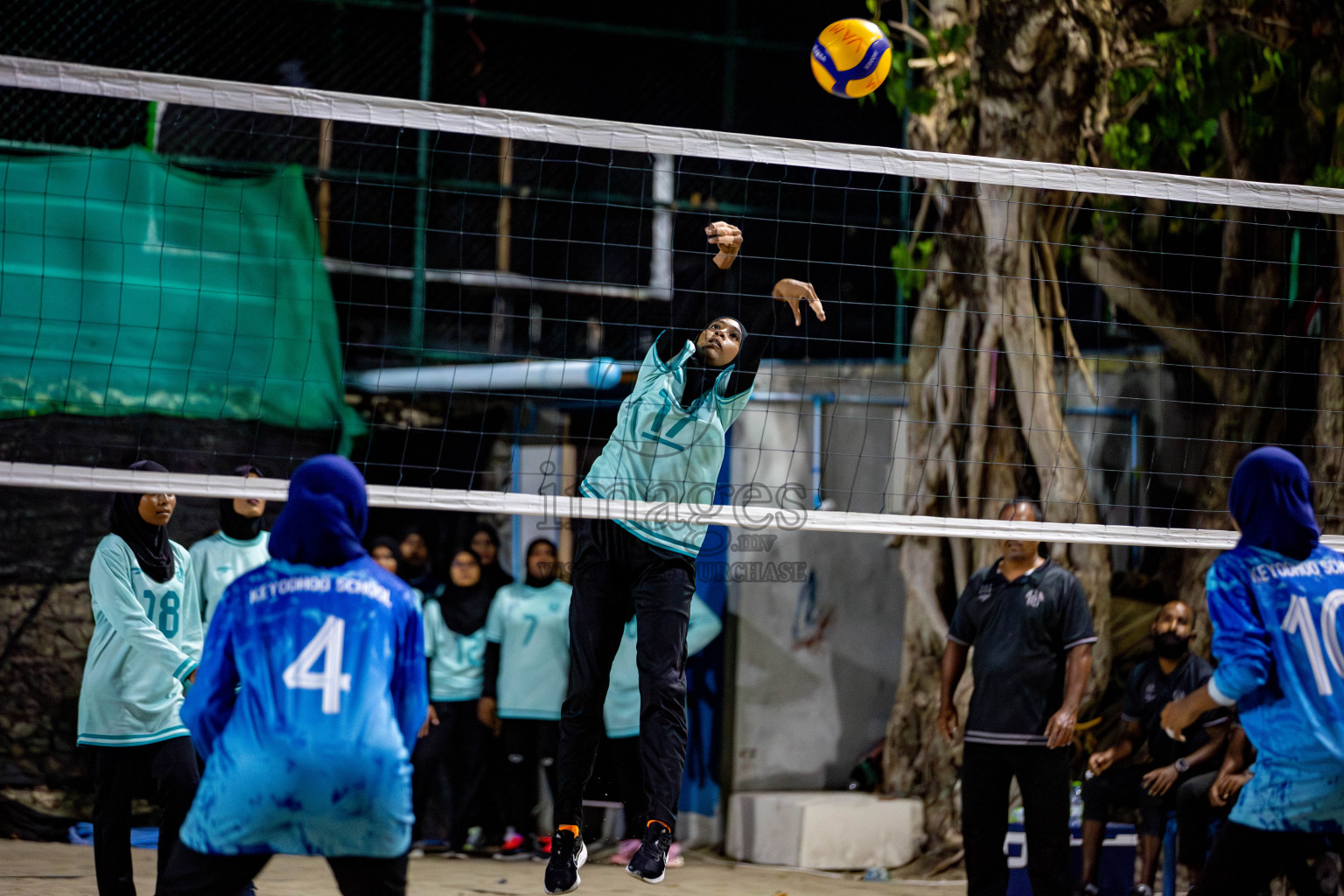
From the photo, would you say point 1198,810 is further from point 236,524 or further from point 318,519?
point 318,519

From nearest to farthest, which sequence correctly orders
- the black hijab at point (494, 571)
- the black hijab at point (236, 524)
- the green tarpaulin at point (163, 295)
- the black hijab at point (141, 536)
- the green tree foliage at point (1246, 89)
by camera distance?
1. the black hijab at point (141, 536)
2. the black hijab at point (236, 524)
3. the green tarpaulin at point (163, 295)
4. the green tree foliage at point (1246, 89)
5. the black hijab at point (494, 571)

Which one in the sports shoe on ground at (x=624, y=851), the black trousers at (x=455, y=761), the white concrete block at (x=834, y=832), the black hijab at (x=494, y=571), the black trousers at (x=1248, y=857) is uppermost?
the black hijab at (x=494, y=571)

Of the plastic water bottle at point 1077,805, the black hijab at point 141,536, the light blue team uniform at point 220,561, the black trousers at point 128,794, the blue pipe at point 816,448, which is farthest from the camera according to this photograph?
the blue pipe at point 816,448

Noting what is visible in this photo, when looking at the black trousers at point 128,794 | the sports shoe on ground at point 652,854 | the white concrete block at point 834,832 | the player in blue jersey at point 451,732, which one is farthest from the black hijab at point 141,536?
the white concrete block at point 834,832

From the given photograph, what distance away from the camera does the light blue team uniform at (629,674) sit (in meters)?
8.09

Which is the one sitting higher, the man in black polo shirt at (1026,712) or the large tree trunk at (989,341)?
the large tree trunk at (989,341)

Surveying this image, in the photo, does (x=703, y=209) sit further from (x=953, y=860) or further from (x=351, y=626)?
(x=351, y=626)

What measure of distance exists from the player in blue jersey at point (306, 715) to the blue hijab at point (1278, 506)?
100.0 inches

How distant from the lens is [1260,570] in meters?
3.93

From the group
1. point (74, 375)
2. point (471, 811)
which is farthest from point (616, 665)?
point (74, 375)

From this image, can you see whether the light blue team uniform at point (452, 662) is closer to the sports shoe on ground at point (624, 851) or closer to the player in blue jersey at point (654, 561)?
the sports shoe on ground at point (624, 851)

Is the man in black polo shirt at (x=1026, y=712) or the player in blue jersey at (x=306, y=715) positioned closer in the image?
the player in blue jersey at (x=306, y=715)

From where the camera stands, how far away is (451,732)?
8.15 metres

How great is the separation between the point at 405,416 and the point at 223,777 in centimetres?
621
